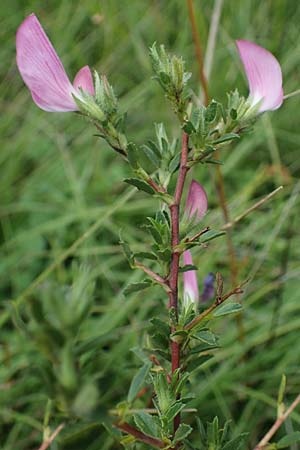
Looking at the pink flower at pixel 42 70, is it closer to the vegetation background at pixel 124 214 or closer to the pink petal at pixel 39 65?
the pink petal at pixel 39 65

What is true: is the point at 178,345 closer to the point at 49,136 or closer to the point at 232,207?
the point at 232,207

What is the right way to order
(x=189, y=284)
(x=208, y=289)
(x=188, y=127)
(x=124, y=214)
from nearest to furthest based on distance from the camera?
(x=188, y=127)
(x=189, y=284)
(x=208, y=289)
(x=124, y=214)

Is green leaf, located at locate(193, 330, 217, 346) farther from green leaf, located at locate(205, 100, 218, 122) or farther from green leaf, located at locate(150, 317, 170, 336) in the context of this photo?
green leaf, located at locate(205, 100, 218, 122)

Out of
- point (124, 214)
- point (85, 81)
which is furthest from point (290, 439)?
point (124, 214)

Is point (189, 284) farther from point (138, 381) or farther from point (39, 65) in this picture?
point (39, 65)

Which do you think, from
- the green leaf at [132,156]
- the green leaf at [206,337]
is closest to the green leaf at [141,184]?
the green leaf at [132,156]

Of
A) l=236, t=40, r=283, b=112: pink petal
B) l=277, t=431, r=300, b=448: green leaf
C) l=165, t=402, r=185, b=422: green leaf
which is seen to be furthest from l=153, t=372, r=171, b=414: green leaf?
l=236, t=40, r=283, b=112: pink petal

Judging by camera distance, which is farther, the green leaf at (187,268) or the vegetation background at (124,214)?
the vegetation background at (124,214)

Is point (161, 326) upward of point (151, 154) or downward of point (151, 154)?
downward
